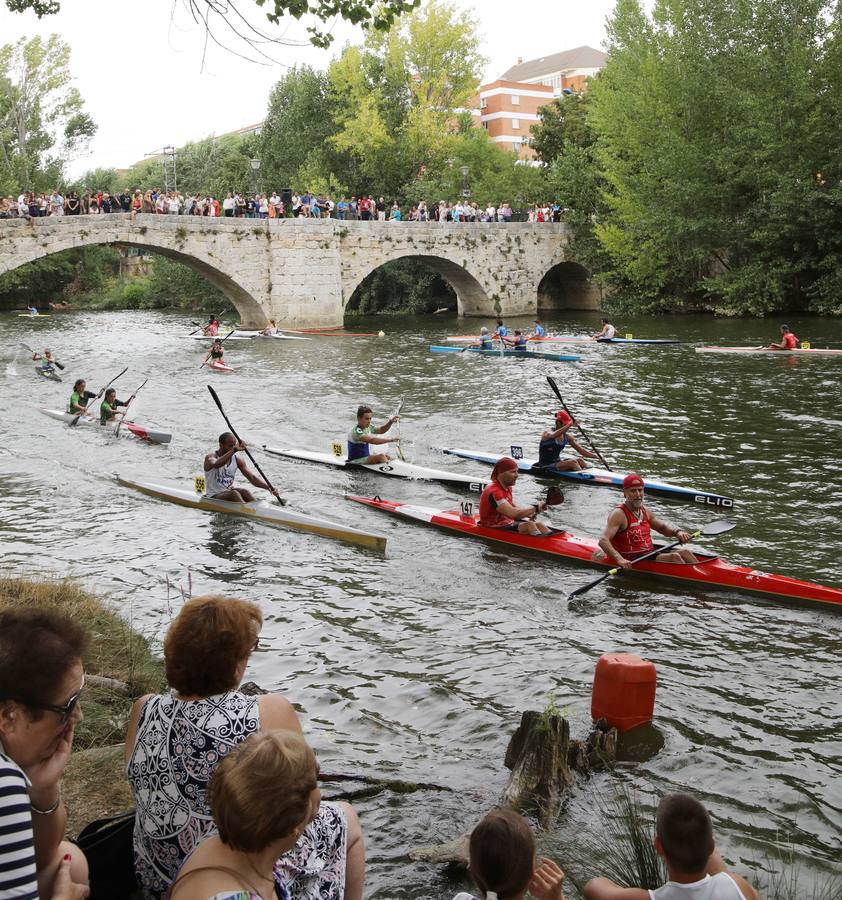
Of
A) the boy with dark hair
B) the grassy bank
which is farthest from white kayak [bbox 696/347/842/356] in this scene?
the boy with dark hair

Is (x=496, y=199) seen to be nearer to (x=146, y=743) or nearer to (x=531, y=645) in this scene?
(x=531, y=645)

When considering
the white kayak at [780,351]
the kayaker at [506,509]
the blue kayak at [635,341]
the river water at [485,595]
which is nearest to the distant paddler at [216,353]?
the river water at [485,595]

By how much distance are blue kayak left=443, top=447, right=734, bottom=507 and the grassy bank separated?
6228mm

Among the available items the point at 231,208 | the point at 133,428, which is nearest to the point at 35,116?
the point at 231,208

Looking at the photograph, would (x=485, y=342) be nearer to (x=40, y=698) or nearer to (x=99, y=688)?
(x=99, y=688)

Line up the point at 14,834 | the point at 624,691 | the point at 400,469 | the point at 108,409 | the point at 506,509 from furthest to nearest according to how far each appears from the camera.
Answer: the point at 108,409, the point at 400,469, the point at 506,509, the point at 624,691, the point at 14,834

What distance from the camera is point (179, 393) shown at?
20484 millimetres

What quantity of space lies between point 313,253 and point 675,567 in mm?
25184

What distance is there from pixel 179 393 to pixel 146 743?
59.1 ft

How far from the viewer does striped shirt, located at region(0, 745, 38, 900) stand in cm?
224

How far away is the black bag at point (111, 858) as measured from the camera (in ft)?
10.6

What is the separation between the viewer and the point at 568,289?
41.9 m

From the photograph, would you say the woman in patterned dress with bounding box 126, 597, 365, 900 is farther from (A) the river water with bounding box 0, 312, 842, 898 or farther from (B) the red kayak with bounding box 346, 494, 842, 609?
(B) the red kayak with bounding box 346, 494, 842, 609

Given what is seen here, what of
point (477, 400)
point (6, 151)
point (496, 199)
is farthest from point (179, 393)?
point (6, 151)
